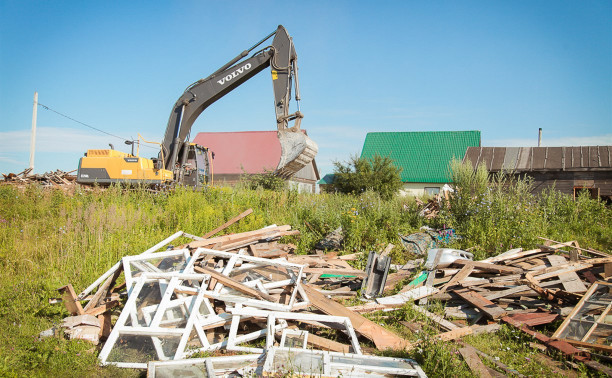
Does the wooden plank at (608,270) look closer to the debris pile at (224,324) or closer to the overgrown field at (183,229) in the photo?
the overgrown field at (183,229)

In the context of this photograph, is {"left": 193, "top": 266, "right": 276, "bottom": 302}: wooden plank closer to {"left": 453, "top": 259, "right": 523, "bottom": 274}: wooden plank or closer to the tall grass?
{"left": 453, "top": 259, "right": 523, "bottom": 274}: wooden plank

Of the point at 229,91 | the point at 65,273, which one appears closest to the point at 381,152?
the point at 229,91

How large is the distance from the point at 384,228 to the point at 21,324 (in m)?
6.78

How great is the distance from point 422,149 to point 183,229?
2515 centimetres

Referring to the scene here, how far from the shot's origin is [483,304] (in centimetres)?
514

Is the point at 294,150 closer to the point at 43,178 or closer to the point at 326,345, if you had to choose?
the point at 326,345

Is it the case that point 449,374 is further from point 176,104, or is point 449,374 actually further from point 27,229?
point 176,104

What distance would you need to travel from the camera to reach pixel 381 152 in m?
30.9

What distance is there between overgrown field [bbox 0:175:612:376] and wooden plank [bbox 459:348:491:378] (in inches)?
2.9

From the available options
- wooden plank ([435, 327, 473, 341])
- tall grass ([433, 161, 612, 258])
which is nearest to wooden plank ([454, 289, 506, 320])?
wooden plank ([435, 327, 473, 341])

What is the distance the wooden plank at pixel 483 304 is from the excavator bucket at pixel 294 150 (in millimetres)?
5344

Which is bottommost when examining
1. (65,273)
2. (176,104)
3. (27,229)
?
(65,273)

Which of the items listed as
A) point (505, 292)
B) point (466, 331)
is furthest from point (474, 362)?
point (505, 292)

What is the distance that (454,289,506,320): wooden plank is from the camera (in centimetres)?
491
